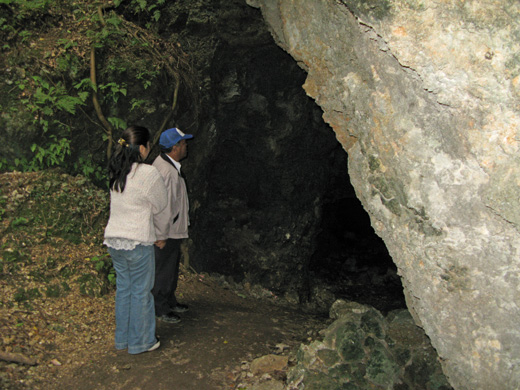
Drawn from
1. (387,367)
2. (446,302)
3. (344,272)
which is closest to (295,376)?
(387,367)

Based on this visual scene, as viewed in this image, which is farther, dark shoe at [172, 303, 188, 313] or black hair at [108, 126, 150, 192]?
dark shoe at [172, 303, 188, 313]

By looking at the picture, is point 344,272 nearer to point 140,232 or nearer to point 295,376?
point 295,376

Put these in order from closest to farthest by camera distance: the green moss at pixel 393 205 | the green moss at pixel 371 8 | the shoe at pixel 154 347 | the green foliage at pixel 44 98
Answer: the green moss at pixel 371 8 < the green moss at pixel 393 205 < the shoe at pixel 154 347 < the green foliage at pixel 44 98

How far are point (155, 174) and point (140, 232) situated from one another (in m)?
0.45

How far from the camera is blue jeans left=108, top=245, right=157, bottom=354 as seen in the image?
331 cm

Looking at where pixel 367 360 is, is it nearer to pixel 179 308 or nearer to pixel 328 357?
pixel 328 357

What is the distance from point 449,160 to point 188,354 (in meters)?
2.51

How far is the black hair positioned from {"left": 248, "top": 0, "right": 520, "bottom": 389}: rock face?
Answer: 5.41 feet

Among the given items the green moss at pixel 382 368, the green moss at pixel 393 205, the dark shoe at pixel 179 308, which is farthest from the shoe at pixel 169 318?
the green moss at pixel 393 205

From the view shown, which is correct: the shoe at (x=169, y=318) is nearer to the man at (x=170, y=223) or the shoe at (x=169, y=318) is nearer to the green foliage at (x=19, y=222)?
the man at (x=170, y=223)

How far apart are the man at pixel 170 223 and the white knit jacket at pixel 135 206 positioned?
628 mm

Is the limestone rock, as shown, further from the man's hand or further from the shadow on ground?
the man's hand

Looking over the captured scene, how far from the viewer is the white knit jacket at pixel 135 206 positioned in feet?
10.6

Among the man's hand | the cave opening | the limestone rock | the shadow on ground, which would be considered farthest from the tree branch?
the limestone rock
